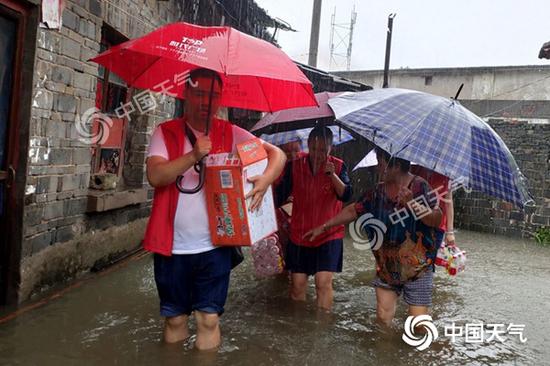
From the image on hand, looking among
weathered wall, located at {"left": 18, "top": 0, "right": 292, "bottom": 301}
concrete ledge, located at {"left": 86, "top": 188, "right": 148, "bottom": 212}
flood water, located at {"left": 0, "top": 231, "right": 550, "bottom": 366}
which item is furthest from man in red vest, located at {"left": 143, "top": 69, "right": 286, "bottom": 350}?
concrete ledge, located at {"left": 86, "top": 188, "right": 148, "bottom": 212}

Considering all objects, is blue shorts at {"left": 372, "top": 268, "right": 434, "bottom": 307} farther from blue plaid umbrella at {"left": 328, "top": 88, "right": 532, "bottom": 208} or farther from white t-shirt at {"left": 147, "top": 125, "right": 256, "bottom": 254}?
white t-shirt at {"left": 147, "top": 125, "right": 256, "bottom": 254}

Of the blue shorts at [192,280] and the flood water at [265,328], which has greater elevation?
the blue shorts at [192,280]

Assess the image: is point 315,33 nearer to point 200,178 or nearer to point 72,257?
point 72,257

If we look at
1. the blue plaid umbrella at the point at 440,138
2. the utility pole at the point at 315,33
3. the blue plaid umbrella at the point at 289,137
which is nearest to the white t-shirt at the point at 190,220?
the blue plaid umbrella at the point at 440,138

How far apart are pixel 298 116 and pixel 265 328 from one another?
1886mm

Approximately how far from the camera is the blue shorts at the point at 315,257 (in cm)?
443

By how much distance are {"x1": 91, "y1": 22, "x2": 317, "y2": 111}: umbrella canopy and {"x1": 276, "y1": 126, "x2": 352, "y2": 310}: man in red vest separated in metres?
0.80

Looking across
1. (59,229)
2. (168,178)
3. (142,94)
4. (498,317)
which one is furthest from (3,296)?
(498,317)

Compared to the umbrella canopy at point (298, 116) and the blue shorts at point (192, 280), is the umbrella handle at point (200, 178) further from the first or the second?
the umbrella canopy at point (298, 116)

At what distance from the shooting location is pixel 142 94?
6801mm

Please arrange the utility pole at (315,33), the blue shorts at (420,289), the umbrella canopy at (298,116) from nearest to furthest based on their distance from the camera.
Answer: the blue shorts at (420,289) → the umbrella canopy at (298,116) → the utility pole at (315,33)

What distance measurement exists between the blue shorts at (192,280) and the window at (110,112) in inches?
126

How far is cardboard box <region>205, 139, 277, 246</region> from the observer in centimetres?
290

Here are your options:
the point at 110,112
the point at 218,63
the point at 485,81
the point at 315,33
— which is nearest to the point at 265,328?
the point at 218,63
